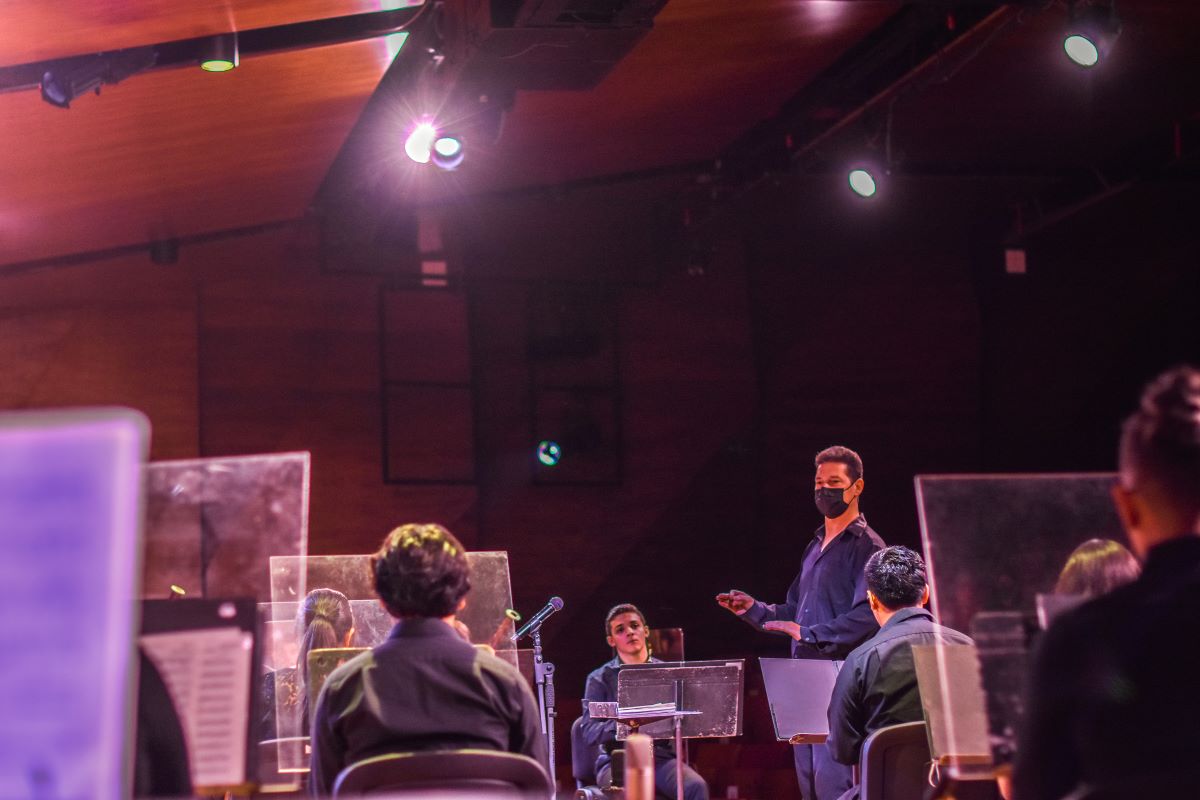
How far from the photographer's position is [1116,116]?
8.68m

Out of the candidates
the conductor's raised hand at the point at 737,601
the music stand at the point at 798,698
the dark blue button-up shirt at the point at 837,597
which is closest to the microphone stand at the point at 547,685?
the conductor's raised hand at the point at 737,601

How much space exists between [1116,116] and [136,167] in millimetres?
6104

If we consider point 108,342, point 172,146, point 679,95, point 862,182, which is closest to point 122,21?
point 172,146

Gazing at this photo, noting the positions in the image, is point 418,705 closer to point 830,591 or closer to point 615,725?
point 830,591

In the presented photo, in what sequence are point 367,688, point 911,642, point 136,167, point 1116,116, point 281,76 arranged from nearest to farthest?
point 367,688 → point 911,642 → point 281,76 → point 136,167 → point 1116,116

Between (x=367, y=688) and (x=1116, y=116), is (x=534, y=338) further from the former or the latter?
(x=367, y=688)

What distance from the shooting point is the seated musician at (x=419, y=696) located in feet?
8.39

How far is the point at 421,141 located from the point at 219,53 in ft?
5.68

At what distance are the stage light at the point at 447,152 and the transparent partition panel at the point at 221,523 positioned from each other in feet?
14.4

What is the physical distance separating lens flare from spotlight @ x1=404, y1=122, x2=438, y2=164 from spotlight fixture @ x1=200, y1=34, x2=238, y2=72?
1.53 m

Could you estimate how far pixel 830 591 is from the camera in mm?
5004

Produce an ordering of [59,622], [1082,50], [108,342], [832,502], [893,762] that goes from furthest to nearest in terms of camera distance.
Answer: [108,342] < [1082,50] < [832,502] < [893,762] < [59,622]

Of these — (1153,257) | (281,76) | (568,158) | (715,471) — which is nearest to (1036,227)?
(1153,257)

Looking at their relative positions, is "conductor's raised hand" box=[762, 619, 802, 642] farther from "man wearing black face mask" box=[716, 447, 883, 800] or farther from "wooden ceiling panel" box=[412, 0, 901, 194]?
"wooden ceiling panel" box=[412, 0, 901, 194]
